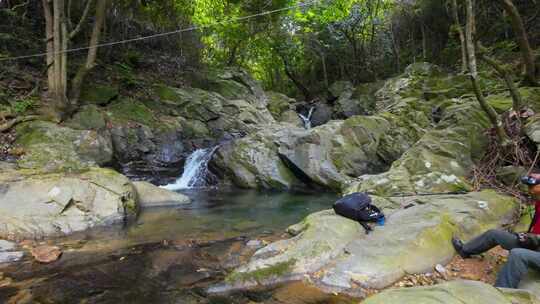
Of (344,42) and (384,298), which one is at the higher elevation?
(344,42)

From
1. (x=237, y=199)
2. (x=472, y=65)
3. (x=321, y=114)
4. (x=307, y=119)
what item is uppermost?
(x=472, y=65)

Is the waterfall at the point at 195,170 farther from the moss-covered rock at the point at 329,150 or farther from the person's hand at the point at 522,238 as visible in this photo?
the person's hand at the point at 522,238

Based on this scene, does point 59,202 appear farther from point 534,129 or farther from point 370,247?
point 534,129

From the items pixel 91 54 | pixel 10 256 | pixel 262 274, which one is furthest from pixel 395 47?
pixel 10 256

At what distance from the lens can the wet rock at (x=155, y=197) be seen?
33.2 ft

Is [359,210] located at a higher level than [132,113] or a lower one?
lower

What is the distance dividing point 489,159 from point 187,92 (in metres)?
13.1

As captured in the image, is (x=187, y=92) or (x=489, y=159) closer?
(x=489, y=159)

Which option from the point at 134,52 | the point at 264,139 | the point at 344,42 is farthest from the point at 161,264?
the point at 344,42

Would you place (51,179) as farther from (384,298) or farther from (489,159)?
(489,159)

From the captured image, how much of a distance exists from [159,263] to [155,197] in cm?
470

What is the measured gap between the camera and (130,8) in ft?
61.8

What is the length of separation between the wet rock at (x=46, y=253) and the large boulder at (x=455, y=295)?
497cm

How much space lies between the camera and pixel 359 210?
6164mm
